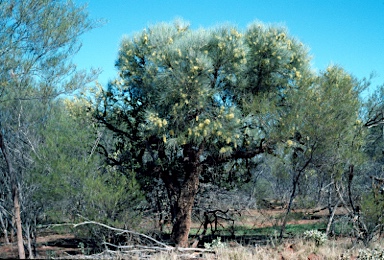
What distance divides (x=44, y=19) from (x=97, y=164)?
3.80 metres

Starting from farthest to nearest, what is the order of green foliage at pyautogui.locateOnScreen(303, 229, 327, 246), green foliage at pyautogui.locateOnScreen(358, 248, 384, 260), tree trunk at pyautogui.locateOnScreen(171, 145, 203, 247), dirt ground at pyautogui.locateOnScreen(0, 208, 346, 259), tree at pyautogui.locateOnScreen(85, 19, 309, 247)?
A: dirt ground at pyautogui.locateOnScreen(0, 208, 346, 259), tree trunk at pyautogui.locateOnScreen(171, 145, 203, 247), tree at pyautogui.locateOnScreen(85, 19, 309, 247), green foliage at pyautogui.locateOnScreen(303, 229, 327, 246), green foliage at pyautogui.locateOnScreen(358, 248, 384, 260)

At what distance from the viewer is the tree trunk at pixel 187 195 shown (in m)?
10.7

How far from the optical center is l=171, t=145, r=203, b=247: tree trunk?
35.1 feet

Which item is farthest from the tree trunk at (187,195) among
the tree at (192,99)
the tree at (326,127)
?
the tree at (326,127)

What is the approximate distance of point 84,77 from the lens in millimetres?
9023

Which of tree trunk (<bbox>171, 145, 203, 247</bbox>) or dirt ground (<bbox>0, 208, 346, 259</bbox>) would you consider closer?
tree trunk (<bbox>171, 145, 203, 247</bbox>)

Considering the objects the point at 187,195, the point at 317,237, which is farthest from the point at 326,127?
the point at 187,195

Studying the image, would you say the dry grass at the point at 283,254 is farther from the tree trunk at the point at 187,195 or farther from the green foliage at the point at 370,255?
the tree trunk at the point at 187,195

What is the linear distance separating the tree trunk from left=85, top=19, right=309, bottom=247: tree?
27 mm

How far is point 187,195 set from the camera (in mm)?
10977

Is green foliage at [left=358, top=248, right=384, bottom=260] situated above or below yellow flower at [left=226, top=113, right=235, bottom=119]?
below

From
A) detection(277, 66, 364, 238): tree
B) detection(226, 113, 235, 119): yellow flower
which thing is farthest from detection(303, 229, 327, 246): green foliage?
detection(226, 113, 235, 119): yellow flower

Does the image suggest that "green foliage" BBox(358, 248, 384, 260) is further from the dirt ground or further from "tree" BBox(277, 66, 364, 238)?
the dirt ground

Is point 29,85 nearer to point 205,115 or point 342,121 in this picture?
point 205,115
